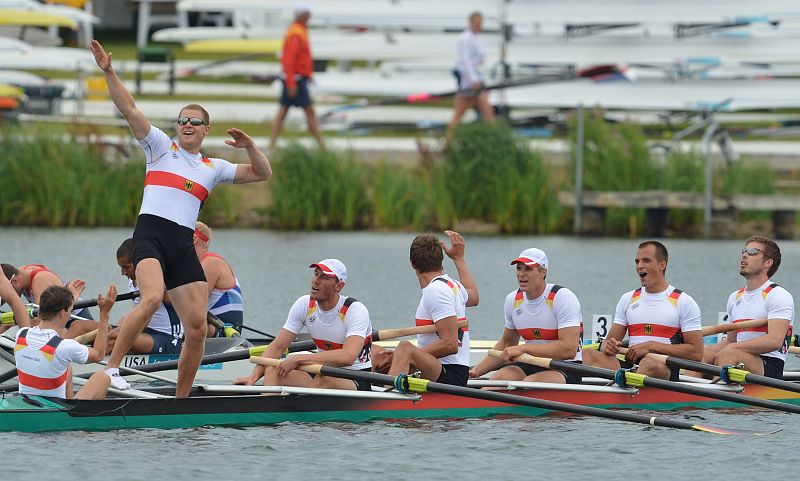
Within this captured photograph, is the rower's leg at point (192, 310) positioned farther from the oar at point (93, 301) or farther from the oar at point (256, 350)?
the oar at point (93, 301)

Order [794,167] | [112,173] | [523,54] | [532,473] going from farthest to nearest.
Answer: [523,54] < [794,167] < [112,173] < [532,473]

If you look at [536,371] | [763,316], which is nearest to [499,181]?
[763,316]

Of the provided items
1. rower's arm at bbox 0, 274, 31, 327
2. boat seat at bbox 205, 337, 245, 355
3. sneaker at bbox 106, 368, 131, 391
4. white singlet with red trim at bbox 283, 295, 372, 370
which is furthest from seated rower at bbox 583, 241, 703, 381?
rower's arm at bbox 0, 274, 31, 327

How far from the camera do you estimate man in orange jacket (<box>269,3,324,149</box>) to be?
991 inches

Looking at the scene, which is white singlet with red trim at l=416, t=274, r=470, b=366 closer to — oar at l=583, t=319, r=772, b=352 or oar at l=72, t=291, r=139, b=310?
oar at l=583, t=319, r=772, b=352

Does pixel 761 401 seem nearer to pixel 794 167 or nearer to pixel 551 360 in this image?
pixel 551 360

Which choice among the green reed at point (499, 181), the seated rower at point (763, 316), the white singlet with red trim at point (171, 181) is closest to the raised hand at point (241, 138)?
the white singlet with red trim at point (171, 181)

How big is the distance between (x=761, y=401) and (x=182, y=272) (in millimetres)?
4409

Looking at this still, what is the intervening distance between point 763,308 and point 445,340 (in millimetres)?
2780

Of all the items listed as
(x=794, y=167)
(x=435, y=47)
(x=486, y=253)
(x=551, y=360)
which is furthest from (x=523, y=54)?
(x=551, y=360)

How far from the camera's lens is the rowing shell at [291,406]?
11.3m

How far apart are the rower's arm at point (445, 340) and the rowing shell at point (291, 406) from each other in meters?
0.37

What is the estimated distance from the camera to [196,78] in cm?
4000

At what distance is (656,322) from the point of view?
41.6ft
